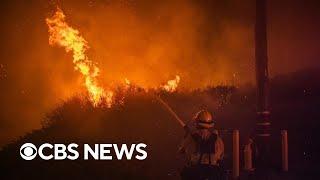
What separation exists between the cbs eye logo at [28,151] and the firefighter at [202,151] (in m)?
5.40

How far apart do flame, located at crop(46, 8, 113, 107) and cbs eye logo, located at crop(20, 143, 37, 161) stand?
2000mm

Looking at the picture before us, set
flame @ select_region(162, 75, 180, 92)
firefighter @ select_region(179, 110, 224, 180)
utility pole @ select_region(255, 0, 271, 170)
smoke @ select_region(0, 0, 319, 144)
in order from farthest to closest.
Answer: flame @ select_region(162, 75, 180, 92) → smoke @ select_region(0, 0, 319, 144) → utility pole @ select_region(255, 0, 271, 170) → firefighter @ select_region(179, 110, 224, 180)

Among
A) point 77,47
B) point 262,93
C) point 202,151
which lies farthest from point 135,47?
point 202,151

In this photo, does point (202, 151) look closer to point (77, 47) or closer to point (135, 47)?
point (135, 47)

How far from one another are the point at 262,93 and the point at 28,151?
6.71 meters

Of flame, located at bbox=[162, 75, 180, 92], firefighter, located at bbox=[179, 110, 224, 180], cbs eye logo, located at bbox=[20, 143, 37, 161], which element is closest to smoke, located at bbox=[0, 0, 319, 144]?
flame, located at bbox=[162, 75, 180, 92]

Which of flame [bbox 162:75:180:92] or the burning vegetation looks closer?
the burning vegetation

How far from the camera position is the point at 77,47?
14406 mm

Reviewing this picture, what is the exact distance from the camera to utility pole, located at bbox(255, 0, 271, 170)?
1052 cm

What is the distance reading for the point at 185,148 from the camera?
10.2 meters

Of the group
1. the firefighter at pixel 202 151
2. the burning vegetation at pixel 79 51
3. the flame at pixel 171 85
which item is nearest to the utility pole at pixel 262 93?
the firefighter at pixel 202 151

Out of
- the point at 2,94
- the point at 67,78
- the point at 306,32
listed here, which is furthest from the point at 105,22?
Result: the point at 306,32

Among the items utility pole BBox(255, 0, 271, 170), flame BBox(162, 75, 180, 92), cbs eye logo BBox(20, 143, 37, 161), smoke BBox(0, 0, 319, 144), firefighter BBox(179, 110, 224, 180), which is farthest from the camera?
flame BBox(162, 75, 180, 92)

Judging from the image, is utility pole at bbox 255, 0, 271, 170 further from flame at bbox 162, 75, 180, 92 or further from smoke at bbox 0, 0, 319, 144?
flame at bbox 162, 75, 180, 92
